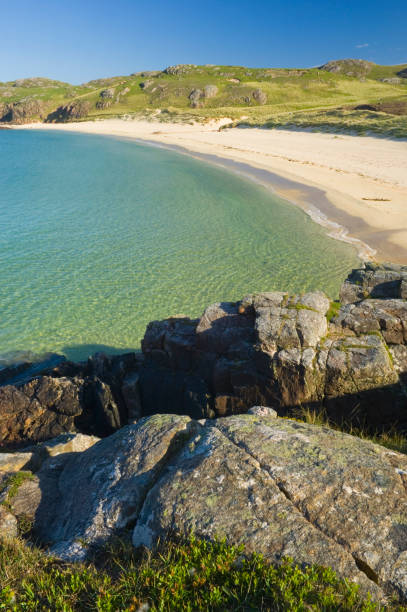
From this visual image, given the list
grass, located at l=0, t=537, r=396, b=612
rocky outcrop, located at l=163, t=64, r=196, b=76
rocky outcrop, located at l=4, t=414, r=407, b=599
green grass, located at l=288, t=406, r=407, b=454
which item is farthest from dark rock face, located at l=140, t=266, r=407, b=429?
rocky outcrop, located at l=163, t=64, r=196, b=76

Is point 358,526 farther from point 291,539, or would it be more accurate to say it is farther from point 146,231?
point 146,231

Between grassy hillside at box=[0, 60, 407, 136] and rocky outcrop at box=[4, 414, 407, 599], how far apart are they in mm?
111375

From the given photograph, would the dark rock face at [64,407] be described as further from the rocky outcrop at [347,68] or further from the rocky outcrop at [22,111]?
the rocky outcrop at [347,68]

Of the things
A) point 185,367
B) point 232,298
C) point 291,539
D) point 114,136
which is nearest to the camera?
point 291,539

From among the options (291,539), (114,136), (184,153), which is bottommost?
(291,539)

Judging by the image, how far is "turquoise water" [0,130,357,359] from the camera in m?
16.9

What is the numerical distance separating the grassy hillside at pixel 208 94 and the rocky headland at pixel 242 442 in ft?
348

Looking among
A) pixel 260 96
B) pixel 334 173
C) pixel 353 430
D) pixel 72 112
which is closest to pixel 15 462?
pixel 353 430

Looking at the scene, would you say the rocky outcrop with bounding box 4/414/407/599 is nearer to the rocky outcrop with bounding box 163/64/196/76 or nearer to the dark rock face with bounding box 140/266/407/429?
the dark rock face with bounding box 140/266/407/429

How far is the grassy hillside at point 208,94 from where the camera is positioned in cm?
12444

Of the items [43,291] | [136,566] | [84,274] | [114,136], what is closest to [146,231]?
[84,274]

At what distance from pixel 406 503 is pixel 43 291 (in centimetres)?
1865

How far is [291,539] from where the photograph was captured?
13.6 ft

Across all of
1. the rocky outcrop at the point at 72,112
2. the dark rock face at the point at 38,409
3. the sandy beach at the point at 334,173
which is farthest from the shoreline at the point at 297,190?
the rocky outcrop at the point at 72,112
